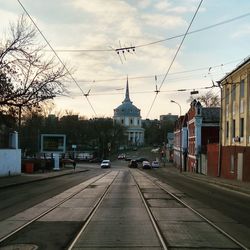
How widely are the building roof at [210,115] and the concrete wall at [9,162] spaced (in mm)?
33846

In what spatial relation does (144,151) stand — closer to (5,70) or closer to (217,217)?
(5,70)

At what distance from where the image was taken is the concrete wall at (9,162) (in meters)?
46.1

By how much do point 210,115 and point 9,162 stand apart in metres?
37.4

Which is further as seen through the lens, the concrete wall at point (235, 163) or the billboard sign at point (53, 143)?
the billboard sign at point (53, 143)

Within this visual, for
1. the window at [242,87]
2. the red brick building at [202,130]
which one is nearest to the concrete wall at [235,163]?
the window at [242,87]

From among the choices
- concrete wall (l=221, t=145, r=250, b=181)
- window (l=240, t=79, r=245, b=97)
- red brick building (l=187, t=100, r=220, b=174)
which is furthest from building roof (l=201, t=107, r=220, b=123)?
window (l=240, t=79, r=245, b=97)

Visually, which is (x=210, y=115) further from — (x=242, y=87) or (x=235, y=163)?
(x=242, y=87)

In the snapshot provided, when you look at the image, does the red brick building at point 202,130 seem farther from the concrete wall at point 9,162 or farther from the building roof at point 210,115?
the concrete wall at point 9,162

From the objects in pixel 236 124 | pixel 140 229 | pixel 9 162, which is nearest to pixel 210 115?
pixel 236 124

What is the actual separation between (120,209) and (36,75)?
20.5m

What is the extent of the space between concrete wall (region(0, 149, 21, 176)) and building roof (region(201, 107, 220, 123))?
3385 centimetres

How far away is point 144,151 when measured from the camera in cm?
18650

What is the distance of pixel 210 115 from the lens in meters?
76.9

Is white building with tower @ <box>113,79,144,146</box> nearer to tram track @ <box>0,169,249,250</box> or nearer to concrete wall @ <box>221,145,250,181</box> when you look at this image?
concrete wall @ <box>221,145,250,181</box>
